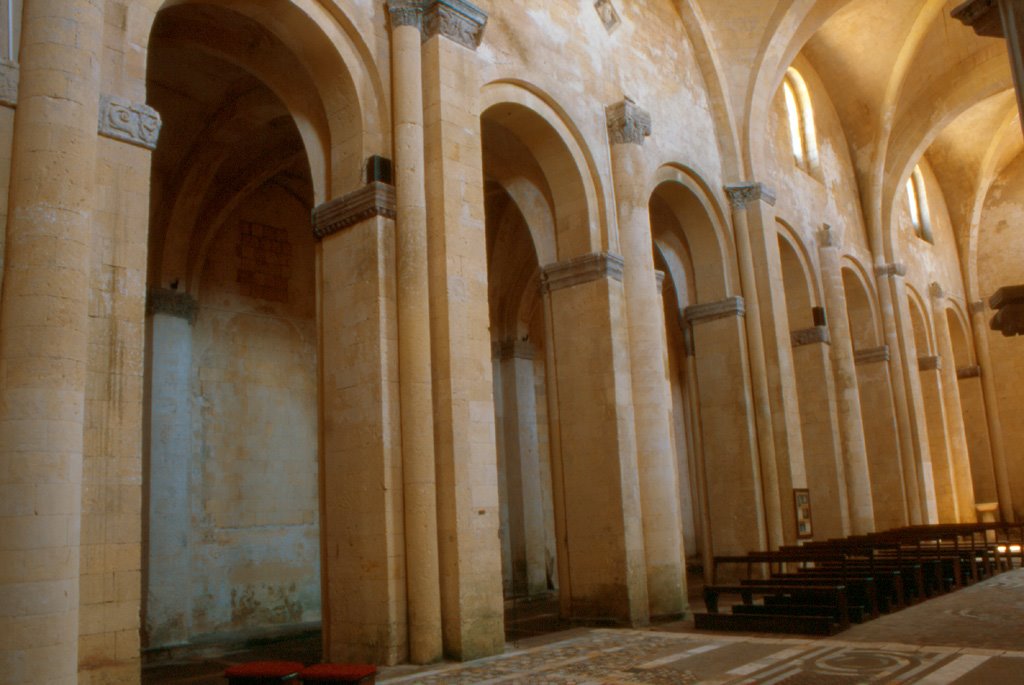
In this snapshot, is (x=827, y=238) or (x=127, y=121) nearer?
(x=127, y=121)

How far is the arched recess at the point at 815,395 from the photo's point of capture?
1747cm

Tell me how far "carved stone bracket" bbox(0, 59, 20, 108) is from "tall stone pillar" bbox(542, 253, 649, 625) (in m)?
7.40

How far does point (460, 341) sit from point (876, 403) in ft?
54.2

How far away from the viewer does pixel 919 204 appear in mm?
26844

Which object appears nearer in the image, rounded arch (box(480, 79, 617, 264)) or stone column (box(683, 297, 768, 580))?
rounded arch (box(480, 79, 617, 264))

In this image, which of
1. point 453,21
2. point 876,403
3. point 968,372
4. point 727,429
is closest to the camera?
point 453,21

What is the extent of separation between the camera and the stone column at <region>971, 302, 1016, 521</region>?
2652cm

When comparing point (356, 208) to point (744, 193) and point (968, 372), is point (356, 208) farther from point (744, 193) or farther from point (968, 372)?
point (968, 372)

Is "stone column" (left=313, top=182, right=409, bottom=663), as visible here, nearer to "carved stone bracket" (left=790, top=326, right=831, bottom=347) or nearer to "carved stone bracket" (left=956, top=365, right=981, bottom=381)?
"carved stone bracket" (left=790, top=326, right=831, bottom=347)

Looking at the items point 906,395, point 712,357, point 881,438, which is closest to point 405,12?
point 712,357

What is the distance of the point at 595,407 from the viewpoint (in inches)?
449

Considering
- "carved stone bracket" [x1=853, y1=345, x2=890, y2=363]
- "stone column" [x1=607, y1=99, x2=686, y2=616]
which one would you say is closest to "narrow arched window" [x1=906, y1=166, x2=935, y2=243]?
"carved stone bracket" [x1=853, y1=345, x2=890, y2=363]

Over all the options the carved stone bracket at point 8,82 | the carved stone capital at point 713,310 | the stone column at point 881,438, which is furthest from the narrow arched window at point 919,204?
the carved stone bracket at point 8,82

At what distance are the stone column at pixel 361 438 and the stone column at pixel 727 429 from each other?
7.85m
